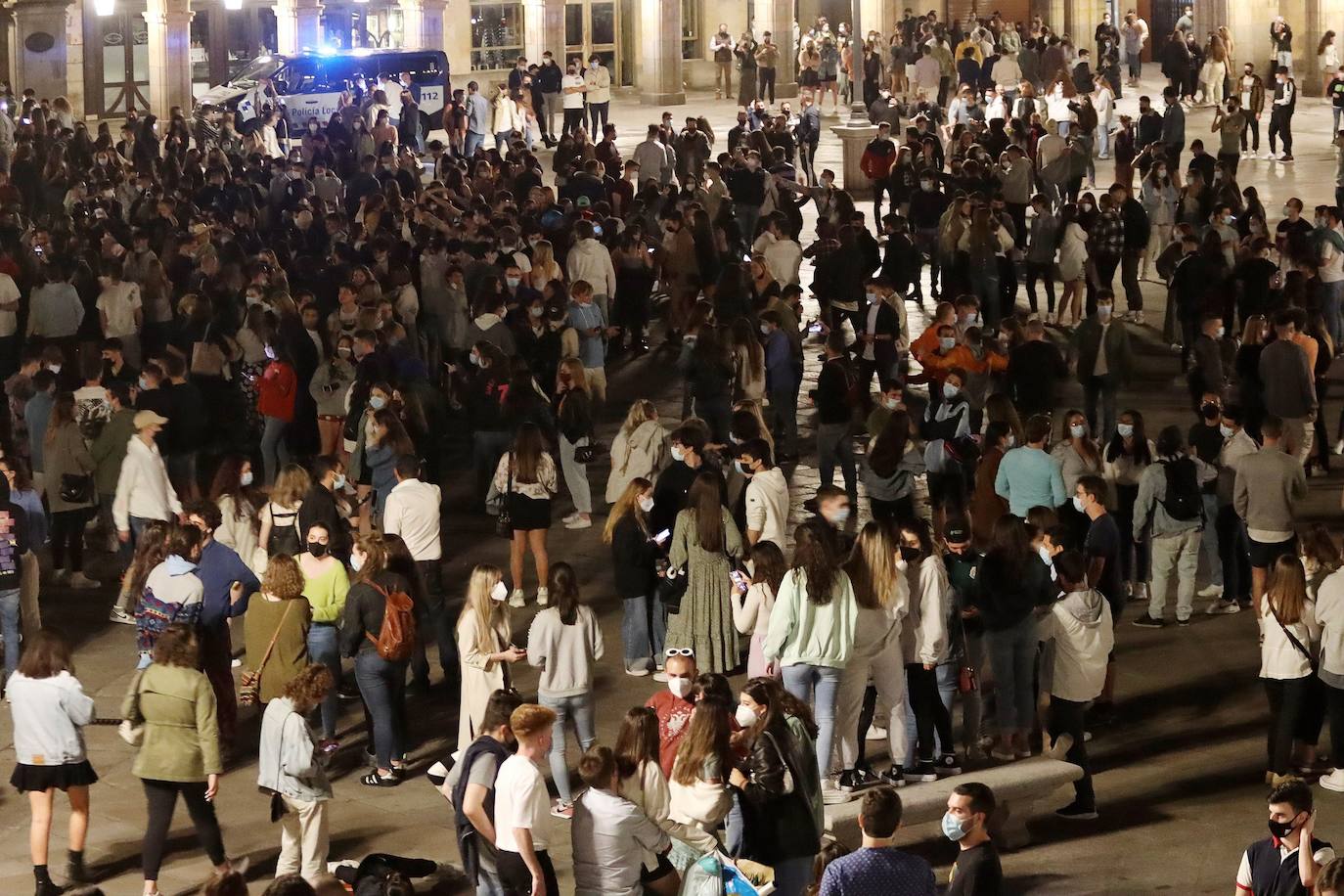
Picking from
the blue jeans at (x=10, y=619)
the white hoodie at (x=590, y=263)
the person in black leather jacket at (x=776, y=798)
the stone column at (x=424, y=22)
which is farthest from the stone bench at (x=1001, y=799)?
the stone column at (x=424, y=22)

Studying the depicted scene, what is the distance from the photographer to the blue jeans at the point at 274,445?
1675 cm

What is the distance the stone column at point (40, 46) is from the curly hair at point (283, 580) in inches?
1207

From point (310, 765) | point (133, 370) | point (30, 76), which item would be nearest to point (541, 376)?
point (133, 370)

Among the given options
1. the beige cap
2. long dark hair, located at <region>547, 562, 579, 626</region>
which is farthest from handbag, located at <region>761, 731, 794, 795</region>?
the beige cap

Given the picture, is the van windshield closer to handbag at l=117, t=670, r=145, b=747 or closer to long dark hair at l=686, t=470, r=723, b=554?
long dark hair at l=686, t=470, r=723, b=554

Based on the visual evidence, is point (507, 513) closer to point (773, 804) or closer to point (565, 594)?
point (565, 594)

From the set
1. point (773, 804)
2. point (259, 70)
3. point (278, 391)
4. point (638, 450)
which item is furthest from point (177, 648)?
point (259, 70)

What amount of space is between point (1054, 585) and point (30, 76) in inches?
1269

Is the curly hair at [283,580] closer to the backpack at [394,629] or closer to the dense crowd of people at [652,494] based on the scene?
the dense crowd of people at [652,494]

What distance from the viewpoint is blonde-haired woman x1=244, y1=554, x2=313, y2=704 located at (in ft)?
37.9

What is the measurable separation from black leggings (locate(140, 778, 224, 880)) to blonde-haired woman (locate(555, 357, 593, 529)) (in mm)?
5825

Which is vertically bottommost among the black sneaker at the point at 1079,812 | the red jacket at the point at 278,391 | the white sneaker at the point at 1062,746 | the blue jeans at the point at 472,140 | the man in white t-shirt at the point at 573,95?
the black sneaker at the point at 1079,812

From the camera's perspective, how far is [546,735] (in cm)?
948

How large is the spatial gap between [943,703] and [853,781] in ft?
2.13
